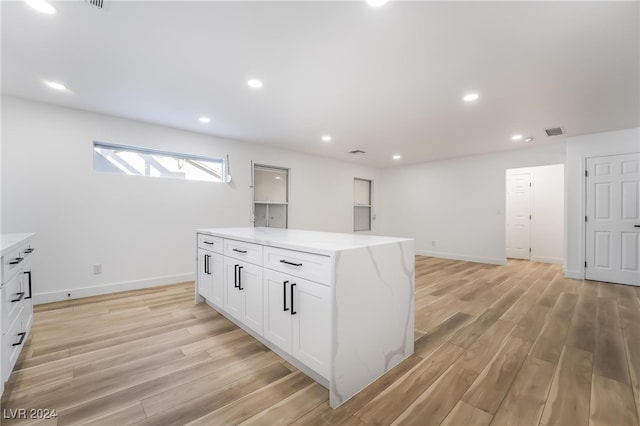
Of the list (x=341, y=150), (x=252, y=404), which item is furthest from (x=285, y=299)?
(x=341, y=150)

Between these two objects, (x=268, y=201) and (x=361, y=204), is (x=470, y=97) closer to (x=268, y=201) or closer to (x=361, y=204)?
(x=268, y=201)

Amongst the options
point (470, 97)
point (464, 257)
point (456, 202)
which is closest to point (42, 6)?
point (470, 97)

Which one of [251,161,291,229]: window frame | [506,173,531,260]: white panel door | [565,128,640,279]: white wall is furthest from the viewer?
[506,173,531,260]: white panel door

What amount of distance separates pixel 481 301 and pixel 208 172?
4.46m

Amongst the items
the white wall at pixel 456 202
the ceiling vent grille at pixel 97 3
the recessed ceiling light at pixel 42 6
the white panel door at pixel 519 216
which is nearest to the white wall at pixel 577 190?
the white wall at pixel 456 202

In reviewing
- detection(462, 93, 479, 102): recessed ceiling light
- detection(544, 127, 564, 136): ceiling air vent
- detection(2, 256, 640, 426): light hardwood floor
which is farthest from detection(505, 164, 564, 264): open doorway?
detection(462, 93, 479, 102): recessed ceiling light

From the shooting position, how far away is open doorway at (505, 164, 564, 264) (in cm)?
589

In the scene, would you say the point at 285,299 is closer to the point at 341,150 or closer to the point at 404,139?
the point at 404,139

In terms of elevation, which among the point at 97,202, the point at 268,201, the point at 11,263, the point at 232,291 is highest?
the point at 268,201

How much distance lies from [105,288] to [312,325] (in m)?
3.39

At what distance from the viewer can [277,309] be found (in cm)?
192

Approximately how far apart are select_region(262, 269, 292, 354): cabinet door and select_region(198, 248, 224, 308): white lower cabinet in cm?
85

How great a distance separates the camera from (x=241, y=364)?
193 centimetres

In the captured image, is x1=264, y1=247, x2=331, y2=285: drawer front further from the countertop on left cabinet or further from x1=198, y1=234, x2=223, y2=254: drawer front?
the countertop on left cabinet
